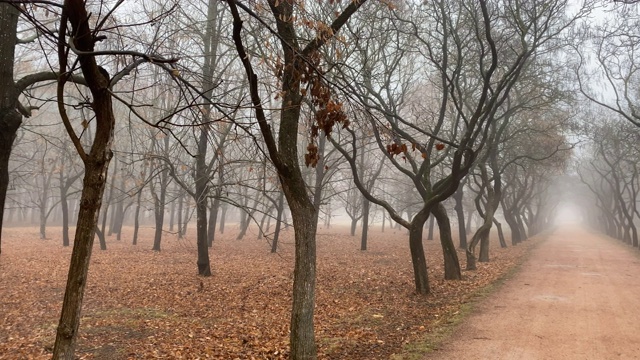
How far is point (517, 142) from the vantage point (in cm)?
2116

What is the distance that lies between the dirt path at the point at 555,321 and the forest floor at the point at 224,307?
25 centimetres

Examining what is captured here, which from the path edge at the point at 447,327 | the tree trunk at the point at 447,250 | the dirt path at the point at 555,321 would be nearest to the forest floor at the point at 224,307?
the path edge at the point at 447,327

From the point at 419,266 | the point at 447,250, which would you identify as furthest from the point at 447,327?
the point at 447,250

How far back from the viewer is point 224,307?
34.3ft

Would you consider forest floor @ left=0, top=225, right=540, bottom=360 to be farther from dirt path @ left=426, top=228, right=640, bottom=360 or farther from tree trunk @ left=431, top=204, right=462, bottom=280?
tree trunk @ left=431, top=204, right=462, bottom=280

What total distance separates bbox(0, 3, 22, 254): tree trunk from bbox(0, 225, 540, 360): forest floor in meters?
2.74

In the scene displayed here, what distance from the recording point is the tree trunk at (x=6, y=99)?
6.12 meters

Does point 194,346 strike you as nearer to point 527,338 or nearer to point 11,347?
point 11,347

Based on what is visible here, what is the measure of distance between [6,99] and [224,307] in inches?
249

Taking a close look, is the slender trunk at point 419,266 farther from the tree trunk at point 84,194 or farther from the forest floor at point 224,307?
the tree trunk at point 84,194

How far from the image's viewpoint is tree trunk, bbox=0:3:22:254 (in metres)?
6.12

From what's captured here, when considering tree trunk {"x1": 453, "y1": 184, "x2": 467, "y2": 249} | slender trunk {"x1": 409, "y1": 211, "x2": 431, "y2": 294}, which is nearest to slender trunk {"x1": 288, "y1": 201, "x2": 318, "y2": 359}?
slender trunk {"x1": 409, "y1": 211, "x2": 431, "y2": 294}

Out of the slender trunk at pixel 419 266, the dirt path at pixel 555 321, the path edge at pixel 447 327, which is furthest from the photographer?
the slender trunk at pixel 419 266

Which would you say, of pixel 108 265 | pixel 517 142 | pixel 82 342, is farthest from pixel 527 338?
pixel 517 142
